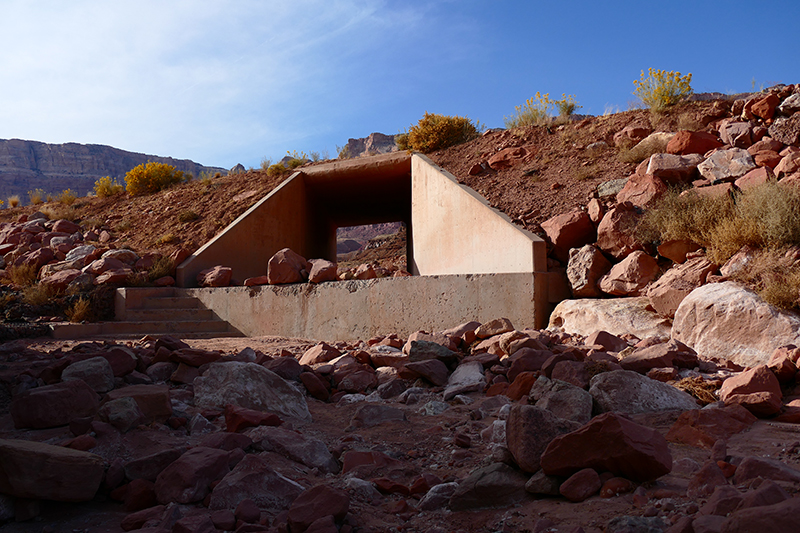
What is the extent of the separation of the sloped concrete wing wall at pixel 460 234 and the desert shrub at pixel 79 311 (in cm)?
631

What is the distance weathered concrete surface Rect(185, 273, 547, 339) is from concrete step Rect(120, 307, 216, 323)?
0.68 ft

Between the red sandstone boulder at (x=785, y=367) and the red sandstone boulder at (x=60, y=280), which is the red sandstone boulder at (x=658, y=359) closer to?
the red sandstone boulder at (x=785, y=367)

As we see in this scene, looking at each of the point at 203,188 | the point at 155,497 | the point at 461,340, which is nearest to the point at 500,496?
the point at 155,497

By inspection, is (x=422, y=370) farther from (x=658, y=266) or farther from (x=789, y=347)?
(x=658, y=266)

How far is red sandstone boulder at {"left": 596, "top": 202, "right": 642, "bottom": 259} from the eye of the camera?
707 cm

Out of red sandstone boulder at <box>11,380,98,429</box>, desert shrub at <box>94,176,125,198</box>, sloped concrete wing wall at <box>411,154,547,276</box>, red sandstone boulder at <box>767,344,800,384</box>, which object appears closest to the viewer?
red sandstone boulder at <box>11,380,98,429</box>

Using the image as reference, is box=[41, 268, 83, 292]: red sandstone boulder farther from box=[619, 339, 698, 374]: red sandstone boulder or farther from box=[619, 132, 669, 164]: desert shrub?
box=[619, 132, 669, 164]: desert shrub

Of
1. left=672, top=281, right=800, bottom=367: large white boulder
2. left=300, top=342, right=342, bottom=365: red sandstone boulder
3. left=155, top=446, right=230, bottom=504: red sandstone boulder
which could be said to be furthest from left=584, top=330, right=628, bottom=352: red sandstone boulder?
left=155, top=446, right=230, bottom=504: red sandstone boulder

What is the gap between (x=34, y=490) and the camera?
7.04 feet

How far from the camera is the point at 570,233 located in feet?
25.2

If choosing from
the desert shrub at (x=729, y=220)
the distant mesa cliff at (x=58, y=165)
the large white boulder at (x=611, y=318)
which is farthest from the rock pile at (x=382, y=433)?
the distant mesa cliff at (x=58, y=165)

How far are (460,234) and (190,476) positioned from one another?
7542 mm

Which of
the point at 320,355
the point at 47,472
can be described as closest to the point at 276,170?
the point at 320,355

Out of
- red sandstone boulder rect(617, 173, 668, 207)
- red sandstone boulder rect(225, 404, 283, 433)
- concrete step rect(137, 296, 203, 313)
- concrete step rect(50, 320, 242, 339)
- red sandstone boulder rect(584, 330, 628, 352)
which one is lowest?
concrete step rect(50, 320, 242, 339)
